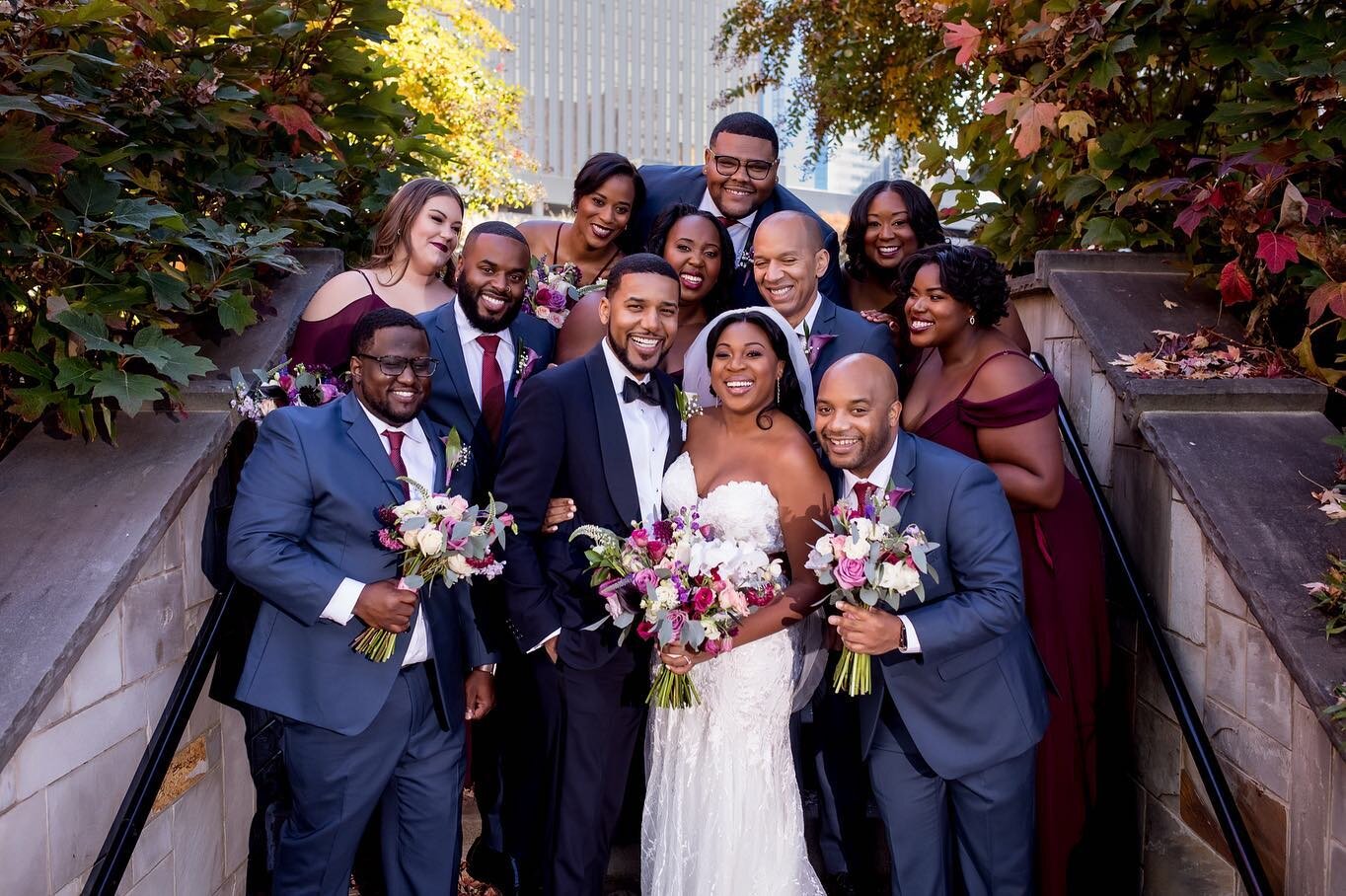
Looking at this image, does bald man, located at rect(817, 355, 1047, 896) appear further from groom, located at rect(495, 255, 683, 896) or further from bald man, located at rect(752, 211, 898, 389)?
bald man, located at rect(752, 211, 898, 389)

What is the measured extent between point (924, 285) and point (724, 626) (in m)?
1.76

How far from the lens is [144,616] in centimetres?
381

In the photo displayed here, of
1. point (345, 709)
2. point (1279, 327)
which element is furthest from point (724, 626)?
point (1279, 327)

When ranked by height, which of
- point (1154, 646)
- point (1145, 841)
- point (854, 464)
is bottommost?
point (1145, 841)

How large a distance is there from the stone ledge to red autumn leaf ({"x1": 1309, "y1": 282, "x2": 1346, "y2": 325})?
512mm

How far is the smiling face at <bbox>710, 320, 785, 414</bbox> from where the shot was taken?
4.09m

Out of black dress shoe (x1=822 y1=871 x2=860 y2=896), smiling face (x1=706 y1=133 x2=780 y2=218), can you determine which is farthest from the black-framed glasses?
black dress shoe (x1=822 y1=871 x2=860 y2=896)

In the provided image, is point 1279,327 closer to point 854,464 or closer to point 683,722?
point 854,464

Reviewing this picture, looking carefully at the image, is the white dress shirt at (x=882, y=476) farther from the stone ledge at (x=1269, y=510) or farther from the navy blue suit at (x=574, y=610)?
the stone ledge at (x=1269, y=510)

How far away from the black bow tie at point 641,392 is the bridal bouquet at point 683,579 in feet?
2.00

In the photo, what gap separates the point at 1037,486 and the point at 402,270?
10.0ft

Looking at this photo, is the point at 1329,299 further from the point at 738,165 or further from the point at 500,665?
the point at 500,665

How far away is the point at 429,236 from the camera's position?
517 cm

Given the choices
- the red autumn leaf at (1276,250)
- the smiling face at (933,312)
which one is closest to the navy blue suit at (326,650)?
the smiling face at (933,312)
